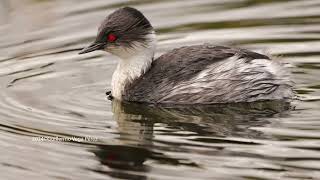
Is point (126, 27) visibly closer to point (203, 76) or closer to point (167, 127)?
point (203, 76)

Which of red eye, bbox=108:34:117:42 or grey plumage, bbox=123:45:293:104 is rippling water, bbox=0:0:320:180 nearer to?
grey plumage, bbox=123:45:293:104

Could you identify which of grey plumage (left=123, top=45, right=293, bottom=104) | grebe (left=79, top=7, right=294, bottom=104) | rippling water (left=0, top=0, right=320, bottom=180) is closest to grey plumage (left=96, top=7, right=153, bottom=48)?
grebe (left=79, top=7, right=294, bottom=104)

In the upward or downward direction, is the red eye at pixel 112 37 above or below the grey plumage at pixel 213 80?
above

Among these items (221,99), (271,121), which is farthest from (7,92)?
(271,121)

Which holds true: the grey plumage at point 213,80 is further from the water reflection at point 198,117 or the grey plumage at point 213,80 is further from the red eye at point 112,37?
the red eye at point 112,37

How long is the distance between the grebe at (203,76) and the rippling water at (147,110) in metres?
0.15

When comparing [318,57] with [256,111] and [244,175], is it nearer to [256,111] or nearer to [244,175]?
[256,111]

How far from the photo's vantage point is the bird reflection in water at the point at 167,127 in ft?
24.9

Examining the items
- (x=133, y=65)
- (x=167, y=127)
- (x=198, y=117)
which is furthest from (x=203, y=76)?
(x=167, y=127)

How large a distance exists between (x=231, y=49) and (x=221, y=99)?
19.9 inches

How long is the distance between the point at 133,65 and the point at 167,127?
137 centimetres

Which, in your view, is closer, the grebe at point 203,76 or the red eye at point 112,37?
the grebe at point 203,76

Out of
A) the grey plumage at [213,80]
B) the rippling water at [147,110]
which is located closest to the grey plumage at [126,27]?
the grey plumage at [213,80]

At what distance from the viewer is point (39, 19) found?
12711mm
